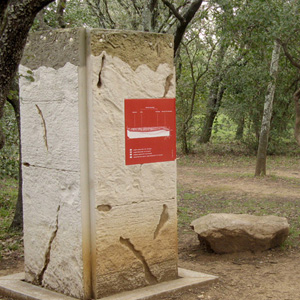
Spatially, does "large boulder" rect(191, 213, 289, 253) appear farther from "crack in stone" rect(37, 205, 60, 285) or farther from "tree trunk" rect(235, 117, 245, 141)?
"tree trunk" rect(235, 117, 245, 141)

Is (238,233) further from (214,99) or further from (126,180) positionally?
Answer: (214,99)

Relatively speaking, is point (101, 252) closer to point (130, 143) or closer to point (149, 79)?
point (130, 143)

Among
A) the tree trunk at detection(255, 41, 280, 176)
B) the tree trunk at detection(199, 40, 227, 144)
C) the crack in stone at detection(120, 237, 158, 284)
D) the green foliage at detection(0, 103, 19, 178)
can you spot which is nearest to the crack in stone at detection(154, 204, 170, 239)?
the crack in stone at detection(120, 237, 158, 284)

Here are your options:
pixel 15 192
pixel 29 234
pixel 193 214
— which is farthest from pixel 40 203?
Result: pixel 15 192

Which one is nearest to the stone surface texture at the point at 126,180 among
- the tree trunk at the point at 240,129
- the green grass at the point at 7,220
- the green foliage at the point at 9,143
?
the green grass at the point at 7,220

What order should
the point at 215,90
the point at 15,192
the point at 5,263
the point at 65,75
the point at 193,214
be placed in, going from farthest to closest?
the point at 215,90
the point at 15,192
the point at 193,214
the point at 5,263
the point at 65,75

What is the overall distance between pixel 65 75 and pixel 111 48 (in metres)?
0.43

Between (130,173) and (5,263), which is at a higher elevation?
(130,173)

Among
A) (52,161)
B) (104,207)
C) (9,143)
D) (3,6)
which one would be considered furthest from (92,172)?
(9,143)

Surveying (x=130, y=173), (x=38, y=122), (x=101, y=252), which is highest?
(x=38, y=122)

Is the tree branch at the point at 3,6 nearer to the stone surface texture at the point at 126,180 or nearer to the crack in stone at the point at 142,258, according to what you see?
the stone surface texture at the point at 126,180

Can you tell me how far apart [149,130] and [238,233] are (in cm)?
220

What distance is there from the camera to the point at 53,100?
14.1 feet

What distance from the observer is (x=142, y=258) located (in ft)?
14.7
